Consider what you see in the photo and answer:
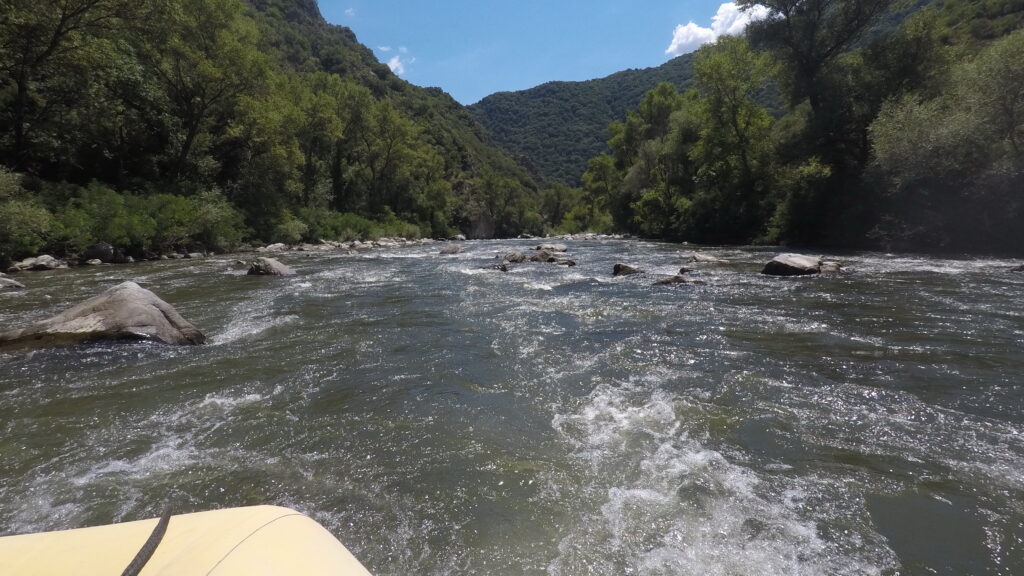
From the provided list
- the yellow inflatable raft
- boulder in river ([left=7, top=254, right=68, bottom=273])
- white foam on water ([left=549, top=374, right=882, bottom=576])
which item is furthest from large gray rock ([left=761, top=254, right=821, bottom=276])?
boulder in river ([left=7, top=254, right=68, bottom=273])

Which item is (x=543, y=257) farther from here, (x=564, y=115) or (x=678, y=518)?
(x=564, y=115)

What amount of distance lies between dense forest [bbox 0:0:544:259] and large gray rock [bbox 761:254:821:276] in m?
21.9

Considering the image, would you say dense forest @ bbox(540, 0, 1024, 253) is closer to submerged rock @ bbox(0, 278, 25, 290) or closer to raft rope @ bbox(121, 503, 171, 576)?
raft rope @ bbox(121, 503, 171, 576)

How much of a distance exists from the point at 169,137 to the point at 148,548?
31.8m

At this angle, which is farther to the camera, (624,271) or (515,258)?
(515,258)

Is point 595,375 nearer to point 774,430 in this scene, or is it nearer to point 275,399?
point 774,430

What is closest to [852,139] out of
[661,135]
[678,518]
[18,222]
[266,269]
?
[661,135]

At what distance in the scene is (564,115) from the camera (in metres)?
167

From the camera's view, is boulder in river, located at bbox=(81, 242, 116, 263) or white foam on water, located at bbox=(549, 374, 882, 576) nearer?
white foam on water, located at bbox=(549, 374, 882, 576)

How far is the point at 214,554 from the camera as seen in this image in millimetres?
1559

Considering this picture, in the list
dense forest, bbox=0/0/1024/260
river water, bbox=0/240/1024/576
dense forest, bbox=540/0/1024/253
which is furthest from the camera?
dense forest, bbox=0/0/1024/260

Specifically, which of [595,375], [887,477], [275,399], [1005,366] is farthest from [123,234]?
[1005,366]

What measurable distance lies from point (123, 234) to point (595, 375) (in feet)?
65.4

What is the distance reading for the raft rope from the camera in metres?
1.49
